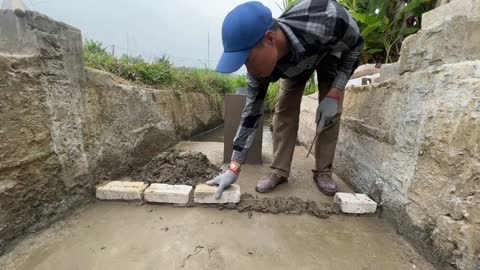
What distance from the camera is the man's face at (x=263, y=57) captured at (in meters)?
1.29

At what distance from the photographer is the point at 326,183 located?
1.88 m

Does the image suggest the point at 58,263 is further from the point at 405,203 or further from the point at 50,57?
the point at 405,203

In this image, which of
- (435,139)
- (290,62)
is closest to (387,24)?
(290,62)

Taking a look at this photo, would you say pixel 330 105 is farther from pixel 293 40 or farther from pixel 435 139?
pixel 435 139

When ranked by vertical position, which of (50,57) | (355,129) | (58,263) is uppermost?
(50,57)

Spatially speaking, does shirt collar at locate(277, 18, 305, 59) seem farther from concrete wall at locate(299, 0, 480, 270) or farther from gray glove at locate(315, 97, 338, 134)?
concrete wall at locate(299, 0, 480, 270)

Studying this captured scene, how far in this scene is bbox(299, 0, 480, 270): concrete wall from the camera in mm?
997

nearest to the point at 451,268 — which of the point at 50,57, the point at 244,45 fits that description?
the point at 244,45

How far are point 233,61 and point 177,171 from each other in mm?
1063

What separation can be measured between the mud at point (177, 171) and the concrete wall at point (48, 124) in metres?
0.20

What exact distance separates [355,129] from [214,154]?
141cm

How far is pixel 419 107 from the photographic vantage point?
131 cm

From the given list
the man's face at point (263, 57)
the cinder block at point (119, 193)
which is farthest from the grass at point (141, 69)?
the man's face at point (263, 57)

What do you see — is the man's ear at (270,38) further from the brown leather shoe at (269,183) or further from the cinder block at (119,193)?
the cinder block at (119,193)
